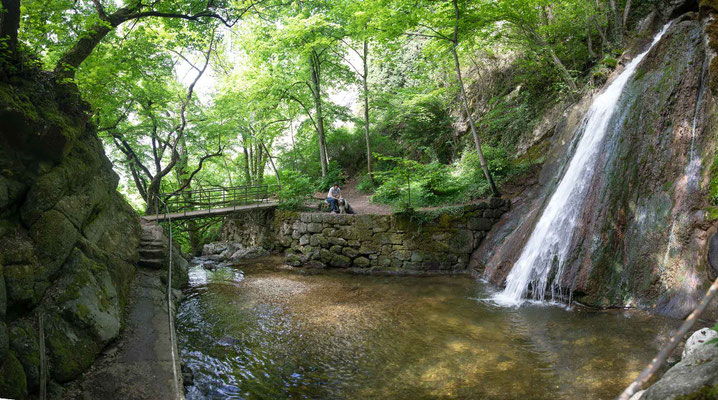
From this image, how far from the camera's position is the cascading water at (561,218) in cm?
662

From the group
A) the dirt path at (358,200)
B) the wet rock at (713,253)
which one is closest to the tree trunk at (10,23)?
the wet rock at (713,253)

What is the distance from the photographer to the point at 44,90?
496 centimetres

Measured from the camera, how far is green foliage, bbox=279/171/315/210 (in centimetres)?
1246

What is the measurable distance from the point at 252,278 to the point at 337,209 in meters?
3.26

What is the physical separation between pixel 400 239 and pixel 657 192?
19.2 feet

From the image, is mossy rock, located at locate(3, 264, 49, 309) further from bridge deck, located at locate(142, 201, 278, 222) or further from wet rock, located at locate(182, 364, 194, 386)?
bridge deck, located at locate(142, 201, 278, 222)

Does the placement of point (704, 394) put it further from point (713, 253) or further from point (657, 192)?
point (657, 192)

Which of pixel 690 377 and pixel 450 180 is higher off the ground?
pixel 450 180

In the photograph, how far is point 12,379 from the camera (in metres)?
2.93

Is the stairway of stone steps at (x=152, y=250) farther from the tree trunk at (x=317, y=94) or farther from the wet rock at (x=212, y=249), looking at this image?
the tree trunk at (x=317, y=94)

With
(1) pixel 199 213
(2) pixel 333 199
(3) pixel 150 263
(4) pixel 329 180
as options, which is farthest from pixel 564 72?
(1) pixel 199 213

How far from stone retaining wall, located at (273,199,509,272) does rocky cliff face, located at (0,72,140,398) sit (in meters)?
6.05

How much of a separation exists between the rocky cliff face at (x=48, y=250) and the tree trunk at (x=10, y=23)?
38cm

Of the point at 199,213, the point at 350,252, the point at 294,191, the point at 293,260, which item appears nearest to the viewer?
the point at 350,252
